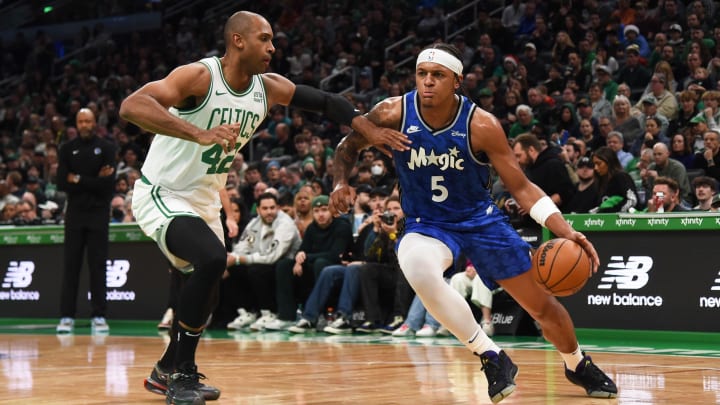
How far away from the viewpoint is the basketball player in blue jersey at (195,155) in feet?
18.4

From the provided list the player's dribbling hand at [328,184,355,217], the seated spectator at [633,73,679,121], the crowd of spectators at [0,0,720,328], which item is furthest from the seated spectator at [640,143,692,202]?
the player's dribbling hand at [328,184,355,217]

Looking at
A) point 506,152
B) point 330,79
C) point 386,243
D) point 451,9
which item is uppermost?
point 451,9

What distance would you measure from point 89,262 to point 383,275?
11.0 feet

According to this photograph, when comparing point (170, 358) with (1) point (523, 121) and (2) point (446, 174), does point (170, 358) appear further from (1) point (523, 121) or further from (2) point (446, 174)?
(1) point (523, 121)

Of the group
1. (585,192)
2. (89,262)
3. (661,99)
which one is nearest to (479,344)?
(585,192)

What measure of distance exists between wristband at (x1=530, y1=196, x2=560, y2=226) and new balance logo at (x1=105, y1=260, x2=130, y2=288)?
8.83 m

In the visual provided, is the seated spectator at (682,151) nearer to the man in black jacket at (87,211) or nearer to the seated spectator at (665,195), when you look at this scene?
the seated spectator at (665,195)

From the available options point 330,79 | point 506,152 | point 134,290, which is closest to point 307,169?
point 134,290

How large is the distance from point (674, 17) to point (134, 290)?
8.39m

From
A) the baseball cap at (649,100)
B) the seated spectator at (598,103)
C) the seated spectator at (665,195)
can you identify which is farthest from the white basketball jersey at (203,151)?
the seated spectator at (598,103)

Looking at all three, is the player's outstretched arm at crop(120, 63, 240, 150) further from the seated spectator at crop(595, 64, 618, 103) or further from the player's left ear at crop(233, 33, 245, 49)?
the seated spectator at crop(595, 64, 618, 103)

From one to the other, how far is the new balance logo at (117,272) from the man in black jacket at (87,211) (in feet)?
5.09

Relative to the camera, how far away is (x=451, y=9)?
65.1ft

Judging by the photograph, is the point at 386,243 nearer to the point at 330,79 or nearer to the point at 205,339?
the point at 205,339
